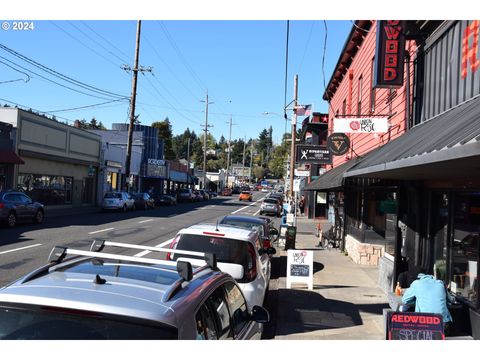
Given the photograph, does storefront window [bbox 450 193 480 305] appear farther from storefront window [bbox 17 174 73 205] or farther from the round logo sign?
storefront window [bbox 17 174 73 205]

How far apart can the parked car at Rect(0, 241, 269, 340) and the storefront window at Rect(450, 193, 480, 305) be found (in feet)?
16.6

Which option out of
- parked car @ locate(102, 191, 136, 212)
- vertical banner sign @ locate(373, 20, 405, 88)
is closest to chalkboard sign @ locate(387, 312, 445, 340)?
vertical banner sign @ locate(373, 20, 405, 88)

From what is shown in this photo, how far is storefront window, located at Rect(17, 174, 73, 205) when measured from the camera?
103 ft

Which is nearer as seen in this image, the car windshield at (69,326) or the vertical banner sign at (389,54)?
the car windshield at (69,326)

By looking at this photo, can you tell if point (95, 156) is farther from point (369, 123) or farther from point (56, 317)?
point (56, 317)

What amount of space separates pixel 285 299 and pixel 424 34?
618cm

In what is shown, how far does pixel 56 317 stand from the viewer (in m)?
2.74

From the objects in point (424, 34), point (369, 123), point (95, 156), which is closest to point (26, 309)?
point (424, 34)

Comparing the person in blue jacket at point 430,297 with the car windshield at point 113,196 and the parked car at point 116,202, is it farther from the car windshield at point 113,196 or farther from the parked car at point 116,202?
the car windshield at point 113,196

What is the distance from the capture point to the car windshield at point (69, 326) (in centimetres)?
267

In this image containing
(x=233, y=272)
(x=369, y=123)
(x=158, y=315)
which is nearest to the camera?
(x=158, y=315)

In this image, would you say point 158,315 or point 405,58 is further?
point 405,58

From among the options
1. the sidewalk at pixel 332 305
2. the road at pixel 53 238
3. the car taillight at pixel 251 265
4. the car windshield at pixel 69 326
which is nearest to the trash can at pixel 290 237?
the sidewalk at pixel 332 305

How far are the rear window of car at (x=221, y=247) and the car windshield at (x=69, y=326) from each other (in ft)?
15.5
